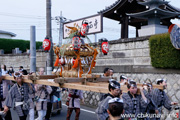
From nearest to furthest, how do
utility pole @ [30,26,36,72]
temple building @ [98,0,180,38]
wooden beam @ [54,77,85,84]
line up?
wooden beam @ [54,77,85,84], utility pole @ [30,26,36,72], temple building @ [98,0,180,38]

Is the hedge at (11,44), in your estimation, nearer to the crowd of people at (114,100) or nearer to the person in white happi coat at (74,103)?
the crowd of people at (114,100)

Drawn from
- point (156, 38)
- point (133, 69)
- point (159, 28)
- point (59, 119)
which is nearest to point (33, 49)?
point (59, 119)

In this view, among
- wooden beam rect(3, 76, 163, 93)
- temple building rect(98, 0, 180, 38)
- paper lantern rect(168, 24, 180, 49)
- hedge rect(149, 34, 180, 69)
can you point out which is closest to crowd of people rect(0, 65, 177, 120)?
wooden beam rect(3, 76, 163, 93)

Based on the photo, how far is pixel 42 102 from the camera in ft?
19.7

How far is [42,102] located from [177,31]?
4872 millimetres

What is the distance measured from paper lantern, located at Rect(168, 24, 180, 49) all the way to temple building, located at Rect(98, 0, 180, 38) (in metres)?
2.10

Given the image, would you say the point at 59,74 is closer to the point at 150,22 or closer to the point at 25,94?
the point at 25,94

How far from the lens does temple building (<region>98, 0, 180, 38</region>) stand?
8.81 m

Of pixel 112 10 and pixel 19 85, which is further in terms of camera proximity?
pixel 112 10

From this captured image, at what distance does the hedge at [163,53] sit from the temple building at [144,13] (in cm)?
119

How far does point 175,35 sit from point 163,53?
1203 mm

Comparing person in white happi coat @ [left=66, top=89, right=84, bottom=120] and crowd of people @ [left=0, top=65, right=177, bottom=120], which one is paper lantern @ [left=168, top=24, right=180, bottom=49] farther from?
person in white happi coat @ [left=66, top=89, right=84, bottom=120]

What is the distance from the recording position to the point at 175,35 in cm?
650

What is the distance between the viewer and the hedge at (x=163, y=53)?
7.17 metres
